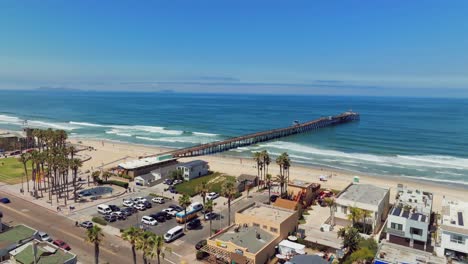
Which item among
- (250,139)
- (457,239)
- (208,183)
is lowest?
(250,139)

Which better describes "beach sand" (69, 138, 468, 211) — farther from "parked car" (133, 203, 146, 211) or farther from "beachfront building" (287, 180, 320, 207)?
"parked car" (133, 203, 146, 211)

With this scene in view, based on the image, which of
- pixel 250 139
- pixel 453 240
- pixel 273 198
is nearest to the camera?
pixel 453 240

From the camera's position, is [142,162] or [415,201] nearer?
[415,201]

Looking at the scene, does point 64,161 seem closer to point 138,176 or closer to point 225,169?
point 138,176

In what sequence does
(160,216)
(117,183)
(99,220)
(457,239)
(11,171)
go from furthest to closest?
1. (11,171)
2. (117,183)
3. (160,216)
4. (99,220)
5. (457,239)

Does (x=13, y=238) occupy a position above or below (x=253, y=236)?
above

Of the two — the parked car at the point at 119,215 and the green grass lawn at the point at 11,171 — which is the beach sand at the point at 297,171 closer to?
the green grass lawn at the point at 11,171

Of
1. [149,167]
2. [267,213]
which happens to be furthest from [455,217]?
[149,167]

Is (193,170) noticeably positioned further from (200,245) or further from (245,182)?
(200,245)
